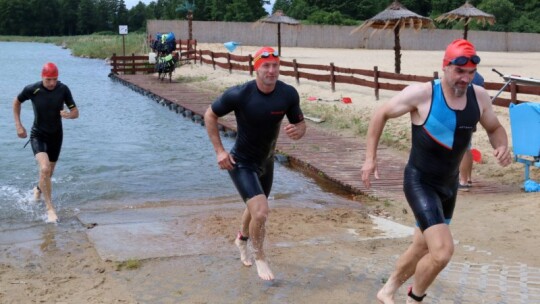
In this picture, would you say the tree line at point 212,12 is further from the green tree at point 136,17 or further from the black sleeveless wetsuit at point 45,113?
the black sleeveless wetsuit at point 45,113

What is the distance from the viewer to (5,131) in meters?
18.6

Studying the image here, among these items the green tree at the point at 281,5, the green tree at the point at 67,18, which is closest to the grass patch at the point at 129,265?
the green tree at the point at 281,5

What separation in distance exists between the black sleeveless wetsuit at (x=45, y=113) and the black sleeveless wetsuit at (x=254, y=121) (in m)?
3.56

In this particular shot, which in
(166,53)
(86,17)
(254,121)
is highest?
(86,17)

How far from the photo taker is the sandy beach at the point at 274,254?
554 centimetres

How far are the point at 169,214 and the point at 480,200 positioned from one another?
4.17 meters

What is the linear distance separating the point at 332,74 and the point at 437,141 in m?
16.1

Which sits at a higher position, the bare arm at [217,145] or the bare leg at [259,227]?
the bare arm at [217,145]

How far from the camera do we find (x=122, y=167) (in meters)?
13.2

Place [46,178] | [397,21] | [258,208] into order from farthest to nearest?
[397,21], [46,178], [258,208]

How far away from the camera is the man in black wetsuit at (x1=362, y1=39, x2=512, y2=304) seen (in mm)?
4453

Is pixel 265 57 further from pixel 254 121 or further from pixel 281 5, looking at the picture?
pixel 281 5

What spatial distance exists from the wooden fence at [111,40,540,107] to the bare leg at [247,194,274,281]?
8059mm

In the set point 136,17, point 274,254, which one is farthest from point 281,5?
point 274,254
